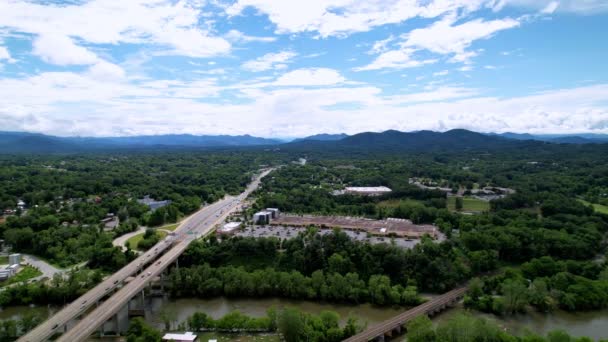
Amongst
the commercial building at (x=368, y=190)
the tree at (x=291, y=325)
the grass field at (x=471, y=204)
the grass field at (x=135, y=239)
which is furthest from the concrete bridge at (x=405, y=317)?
the commercial building at (x=368, y=190)

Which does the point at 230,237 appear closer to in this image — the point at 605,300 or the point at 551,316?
the point at 551,316

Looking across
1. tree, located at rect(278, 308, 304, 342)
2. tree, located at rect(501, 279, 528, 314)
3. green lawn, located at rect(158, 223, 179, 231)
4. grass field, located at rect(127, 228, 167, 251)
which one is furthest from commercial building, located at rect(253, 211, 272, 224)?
tree, located at rect(501, 279, 528, 314)

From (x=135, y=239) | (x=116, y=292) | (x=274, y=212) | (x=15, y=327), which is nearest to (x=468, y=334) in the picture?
(x=116, y=292)

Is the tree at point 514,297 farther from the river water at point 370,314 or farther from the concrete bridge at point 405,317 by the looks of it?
the concrete bridge at point 405,317

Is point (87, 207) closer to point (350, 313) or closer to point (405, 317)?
point (350, 313)

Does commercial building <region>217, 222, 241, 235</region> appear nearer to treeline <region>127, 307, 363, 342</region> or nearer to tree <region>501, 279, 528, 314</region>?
treeline <region>127, 307, 363, 342</region>

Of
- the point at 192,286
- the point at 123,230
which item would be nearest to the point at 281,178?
the point at 123,230
